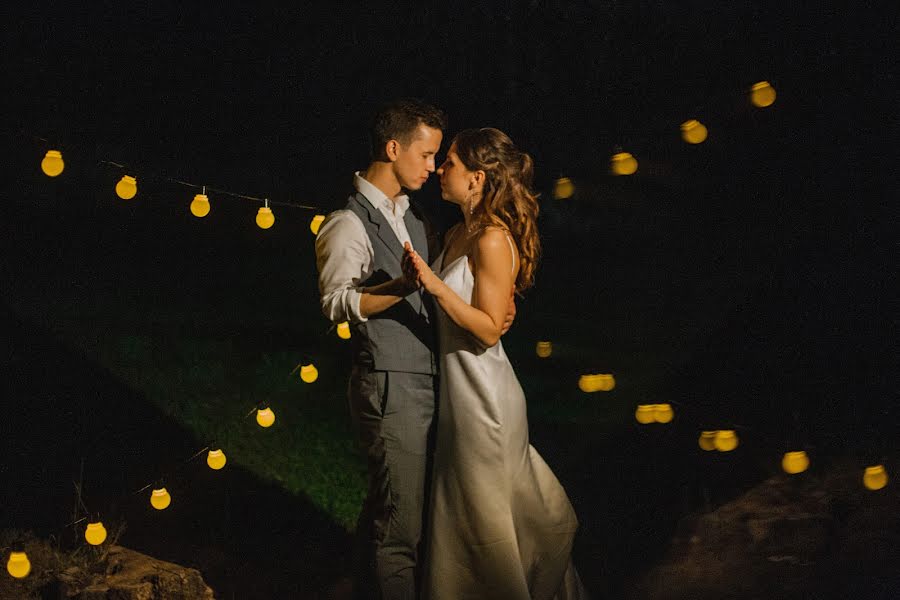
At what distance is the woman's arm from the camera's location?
307cm

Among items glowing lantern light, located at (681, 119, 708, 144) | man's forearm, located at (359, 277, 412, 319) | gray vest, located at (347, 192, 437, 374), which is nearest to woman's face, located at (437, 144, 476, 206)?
gray vest, located at (347, 192, 437, 374)

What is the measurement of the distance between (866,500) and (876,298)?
6.83 feet

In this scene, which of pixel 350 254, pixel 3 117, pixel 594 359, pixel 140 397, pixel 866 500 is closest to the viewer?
pixel 350 254

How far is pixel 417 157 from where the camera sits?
3.24m

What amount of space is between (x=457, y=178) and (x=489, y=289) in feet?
1.35

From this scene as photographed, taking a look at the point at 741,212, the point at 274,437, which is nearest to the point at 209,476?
the point at 274,437

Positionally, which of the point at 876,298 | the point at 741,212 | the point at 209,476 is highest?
the point at 741,212

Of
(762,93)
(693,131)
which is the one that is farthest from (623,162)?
(762,93)

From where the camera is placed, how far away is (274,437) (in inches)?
217

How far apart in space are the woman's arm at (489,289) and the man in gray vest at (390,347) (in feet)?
0.70

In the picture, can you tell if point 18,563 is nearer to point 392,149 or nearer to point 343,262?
point 343,262

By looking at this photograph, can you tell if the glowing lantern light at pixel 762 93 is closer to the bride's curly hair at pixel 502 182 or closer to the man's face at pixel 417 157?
the bride's curly hair at pixel 502 182

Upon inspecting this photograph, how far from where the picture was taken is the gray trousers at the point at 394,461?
10.5ft

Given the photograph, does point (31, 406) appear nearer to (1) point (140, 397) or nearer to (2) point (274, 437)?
(1) point (140, 397)
